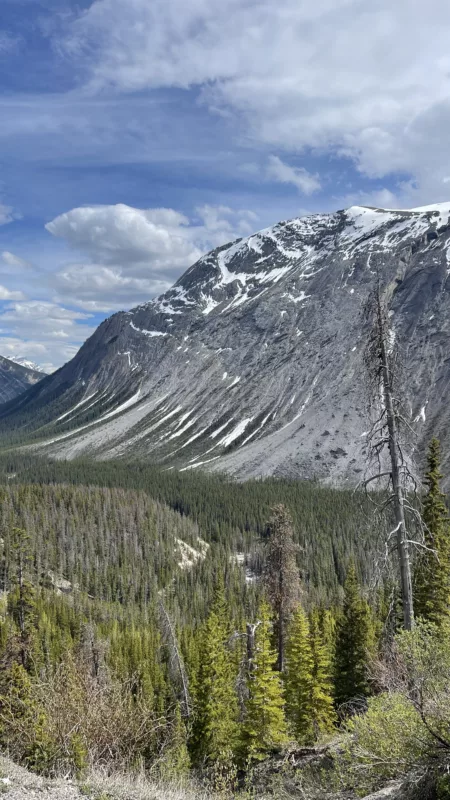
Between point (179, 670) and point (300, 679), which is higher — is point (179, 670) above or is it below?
below

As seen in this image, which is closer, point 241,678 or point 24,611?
point 241,678

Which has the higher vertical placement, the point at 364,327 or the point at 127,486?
the point at 364,327

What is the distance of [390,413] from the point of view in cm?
1617

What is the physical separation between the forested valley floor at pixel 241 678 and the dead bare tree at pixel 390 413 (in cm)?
48

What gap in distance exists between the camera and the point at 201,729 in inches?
1251

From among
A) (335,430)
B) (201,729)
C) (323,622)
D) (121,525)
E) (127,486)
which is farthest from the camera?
(335,430)

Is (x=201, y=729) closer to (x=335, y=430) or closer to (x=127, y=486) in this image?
(x=127, y=486)

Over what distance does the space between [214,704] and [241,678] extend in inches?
91.0

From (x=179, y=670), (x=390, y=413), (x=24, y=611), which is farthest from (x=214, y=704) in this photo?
(x=390, y=413)

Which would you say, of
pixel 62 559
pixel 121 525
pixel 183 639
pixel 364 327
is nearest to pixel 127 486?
pixel 121 525

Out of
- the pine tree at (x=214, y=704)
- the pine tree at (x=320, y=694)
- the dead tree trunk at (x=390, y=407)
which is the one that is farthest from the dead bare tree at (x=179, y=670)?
the dead tree trunk at (x=390, y=407)

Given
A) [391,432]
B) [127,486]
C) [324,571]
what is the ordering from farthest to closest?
[127,486] → [324,571] → [391,432]

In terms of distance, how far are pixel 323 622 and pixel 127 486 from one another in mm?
134563

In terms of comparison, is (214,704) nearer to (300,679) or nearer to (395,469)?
(300,679)
